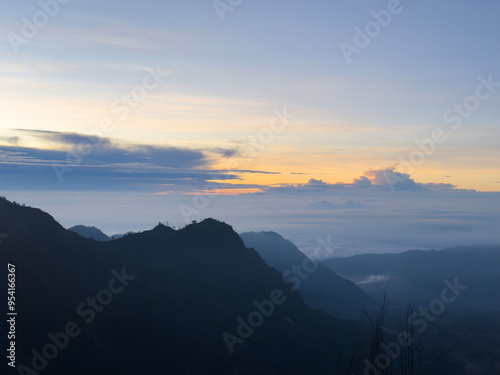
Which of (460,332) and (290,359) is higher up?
(290,359)

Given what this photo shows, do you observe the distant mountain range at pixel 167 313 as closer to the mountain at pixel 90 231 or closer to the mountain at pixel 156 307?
the mountain at pixel 156 307

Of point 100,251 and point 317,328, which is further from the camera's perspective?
point 317,328

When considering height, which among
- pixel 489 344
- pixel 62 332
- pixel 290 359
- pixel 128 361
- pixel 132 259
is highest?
pixel 132 259

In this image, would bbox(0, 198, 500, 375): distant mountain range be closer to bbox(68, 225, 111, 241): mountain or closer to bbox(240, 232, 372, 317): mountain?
bbox(240, 232, 372, 317): mountain

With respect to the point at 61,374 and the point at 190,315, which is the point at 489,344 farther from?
the point at 61,374

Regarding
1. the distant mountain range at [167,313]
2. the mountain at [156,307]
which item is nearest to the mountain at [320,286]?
the distant mountain range at [167,313]

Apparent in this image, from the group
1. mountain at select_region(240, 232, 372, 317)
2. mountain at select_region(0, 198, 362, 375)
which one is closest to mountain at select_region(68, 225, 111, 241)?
mountain at select_region(0, 198, 362, 375)

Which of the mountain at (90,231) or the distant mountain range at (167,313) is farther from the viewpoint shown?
the mountain at (90,231)

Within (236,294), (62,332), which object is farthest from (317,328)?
(62,332)

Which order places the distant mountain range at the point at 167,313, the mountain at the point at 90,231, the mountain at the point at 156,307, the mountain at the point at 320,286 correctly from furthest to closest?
the mountain at the point at 320,286 → the mountain at the point at 90,231 → the distant mountain range at the point at 167,313 → the mountain at the point at 156,307

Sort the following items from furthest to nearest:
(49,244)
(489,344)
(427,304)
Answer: (427,304), (489,344), (49,244)
